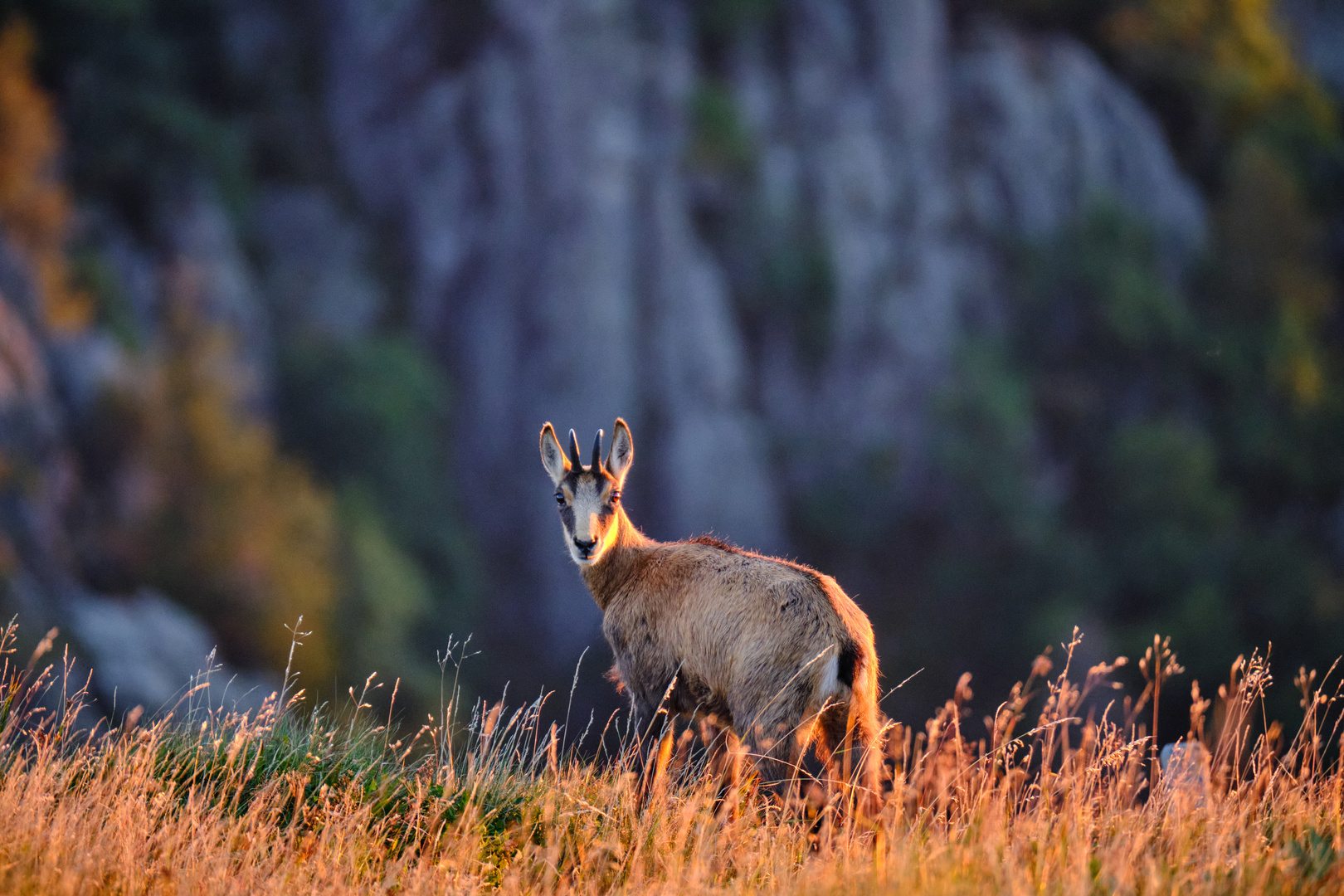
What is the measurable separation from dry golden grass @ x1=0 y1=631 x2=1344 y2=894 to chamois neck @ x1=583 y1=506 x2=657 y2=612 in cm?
224

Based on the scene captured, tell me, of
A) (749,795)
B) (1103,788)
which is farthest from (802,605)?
(1103,788)

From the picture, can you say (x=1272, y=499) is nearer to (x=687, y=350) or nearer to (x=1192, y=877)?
(x=687, y=350)

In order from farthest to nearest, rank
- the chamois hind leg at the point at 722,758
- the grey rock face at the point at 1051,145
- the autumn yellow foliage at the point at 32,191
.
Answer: the grey rock face at the point at 1051,145 < the autumn yellow foliage at the point at 32,191 < the chamois hind leg at the point at 722,758

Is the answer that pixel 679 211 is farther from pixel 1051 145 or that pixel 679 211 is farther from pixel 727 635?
pixel 727 635

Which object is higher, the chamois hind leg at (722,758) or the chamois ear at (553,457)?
the chamois ear at (553,457)

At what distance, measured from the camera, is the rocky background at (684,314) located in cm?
3759

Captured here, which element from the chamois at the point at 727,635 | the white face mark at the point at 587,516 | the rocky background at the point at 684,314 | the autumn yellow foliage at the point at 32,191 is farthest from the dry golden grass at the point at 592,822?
the autumn yellow foliage at the point at 32,191

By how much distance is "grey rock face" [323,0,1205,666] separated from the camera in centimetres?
4412

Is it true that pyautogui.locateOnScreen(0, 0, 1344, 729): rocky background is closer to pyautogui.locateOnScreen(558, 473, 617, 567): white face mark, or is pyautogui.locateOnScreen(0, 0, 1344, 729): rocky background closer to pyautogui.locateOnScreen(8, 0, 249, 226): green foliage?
pyautogui.locateOnScreen(8, 0, 249, 226): green foliage

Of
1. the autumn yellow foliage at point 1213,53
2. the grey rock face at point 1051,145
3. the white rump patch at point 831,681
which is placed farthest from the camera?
the autumn yellow foliage at point 1213,53

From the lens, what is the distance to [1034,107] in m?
51.5

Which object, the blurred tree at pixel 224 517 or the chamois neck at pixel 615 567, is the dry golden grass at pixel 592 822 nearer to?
the chamois neck at pixel 615 567

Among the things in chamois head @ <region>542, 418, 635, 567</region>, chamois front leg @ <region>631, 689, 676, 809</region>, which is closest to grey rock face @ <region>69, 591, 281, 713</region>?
chamois head @ <region>542, 418, 635, 567</region>

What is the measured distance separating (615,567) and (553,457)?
1.06m
